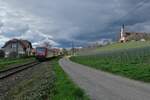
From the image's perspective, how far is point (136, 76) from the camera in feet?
64.8

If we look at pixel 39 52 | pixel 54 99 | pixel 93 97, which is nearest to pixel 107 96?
pixel 93 97

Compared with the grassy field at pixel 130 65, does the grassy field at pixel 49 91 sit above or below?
below

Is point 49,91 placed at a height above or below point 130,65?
below

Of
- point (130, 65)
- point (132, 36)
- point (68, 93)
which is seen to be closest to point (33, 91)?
point (68, 93)

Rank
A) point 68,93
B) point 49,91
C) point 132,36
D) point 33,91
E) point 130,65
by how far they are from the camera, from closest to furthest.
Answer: point 68,93
point 49,91
point 33,91
point 130,65
point 132,36

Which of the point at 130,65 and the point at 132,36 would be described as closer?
the point at 130,65

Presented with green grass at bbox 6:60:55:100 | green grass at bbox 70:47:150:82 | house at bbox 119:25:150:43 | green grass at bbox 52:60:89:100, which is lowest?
green grass at bbox 6:60:55:100

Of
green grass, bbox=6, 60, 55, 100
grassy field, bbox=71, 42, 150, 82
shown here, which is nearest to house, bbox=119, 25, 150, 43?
grassy field, bbox=71, 42, 150, 82

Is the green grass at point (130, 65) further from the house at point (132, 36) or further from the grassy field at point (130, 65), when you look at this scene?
the house at point (132, 36)

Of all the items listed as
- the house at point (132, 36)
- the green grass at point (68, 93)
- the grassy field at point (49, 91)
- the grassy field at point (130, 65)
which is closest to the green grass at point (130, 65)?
the grassy field at point (130, 65)

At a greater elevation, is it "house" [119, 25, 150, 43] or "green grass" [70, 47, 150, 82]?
"house" [119, 25, 150, 43]

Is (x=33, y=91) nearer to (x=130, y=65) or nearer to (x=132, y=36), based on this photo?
(x=130, y=65)

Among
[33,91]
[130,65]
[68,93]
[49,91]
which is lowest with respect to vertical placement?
[33,91]

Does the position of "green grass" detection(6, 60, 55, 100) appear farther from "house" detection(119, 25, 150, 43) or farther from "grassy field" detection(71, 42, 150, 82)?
"house" detection(119, 25, 150, 43)
